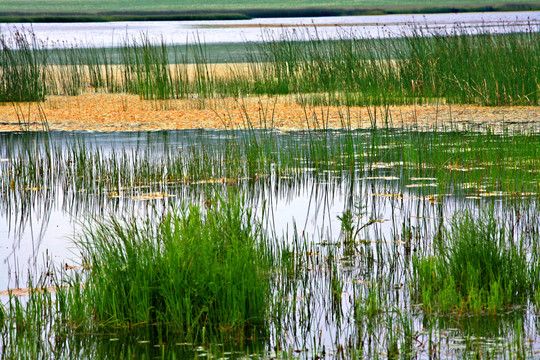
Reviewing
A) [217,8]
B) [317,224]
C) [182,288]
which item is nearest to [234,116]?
[317,224]

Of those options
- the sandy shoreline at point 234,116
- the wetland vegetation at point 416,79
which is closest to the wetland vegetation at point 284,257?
the sandy shoreline at point 234,116

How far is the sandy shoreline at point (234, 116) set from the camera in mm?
9258

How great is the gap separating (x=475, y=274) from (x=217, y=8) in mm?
70900

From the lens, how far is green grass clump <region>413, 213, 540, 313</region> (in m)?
3.33

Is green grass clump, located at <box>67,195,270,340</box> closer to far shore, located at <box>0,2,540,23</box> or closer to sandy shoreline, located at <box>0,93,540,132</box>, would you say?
sandy shoreline, located at <box>0,93,540,132</box>

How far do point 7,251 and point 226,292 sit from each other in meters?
2.07

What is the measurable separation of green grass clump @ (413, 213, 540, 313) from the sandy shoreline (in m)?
4.92

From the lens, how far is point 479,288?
11.6ft

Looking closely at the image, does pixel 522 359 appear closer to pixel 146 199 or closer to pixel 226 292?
pixel 226 292

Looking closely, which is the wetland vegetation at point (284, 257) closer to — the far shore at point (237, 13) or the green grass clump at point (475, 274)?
the green grass clump at point (475, 274)

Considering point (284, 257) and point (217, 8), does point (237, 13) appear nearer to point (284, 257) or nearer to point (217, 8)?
point (217, 8)

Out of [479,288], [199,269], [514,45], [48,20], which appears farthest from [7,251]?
[48,20]

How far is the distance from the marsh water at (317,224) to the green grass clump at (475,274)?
0.10m

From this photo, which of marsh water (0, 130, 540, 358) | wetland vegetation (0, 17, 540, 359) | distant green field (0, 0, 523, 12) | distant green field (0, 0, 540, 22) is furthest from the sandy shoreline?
distant green field (0, 0, 523, 12)
